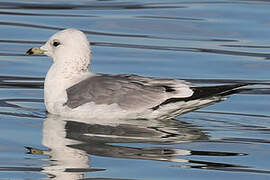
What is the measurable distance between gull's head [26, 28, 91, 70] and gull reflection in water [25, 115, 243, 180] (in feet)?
2.68

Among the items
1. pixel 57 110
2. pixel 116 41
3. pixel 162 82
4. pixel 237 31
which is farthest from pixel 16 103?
pixel 237 31

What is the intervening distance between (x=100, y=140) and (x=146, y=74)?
14.0ft

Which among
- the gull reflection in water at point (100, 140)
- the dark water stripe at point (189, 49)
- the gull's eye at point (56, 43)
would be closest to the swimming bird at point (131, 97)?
the gull reflection in water at point (100, 140)

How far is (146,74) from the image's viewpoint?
15648 mm

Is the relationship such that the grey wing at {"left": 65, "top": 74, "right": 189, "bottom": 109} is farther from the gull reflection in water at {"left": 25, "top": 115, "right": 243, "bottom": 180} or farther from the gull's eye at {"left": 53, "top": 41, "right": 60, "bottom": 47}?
the gull's eye at {"left": 53, "top": 41, "right": 60, "bottom": 47}

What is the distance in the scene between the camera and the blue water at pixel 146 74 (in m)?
10.2

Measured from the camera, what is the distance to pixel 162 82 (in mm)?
12578

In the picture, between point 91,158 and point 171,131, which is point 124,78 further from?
point 91,158

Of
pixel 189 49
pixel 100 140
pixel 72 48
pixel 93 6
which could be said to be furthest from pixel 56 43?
pixel 93 6

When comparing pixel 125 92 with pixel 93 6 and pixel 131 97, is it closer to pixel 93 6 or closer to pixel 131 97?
pixel 131 97

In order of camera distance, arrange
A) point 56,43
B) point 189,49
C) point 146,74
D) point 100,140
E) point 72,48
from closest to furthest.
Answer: point 100,140
point 72,48
point 56,43
point 146,74
point 189,49

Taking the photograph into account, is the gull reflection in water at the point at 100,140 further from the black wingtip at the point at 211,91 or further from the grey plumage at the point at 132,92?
the black wingtip at the point at 211,91

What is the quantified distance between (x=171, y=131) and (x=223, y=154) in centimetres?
148

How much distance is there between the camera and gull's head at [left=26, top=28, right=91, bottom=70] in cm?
1330
